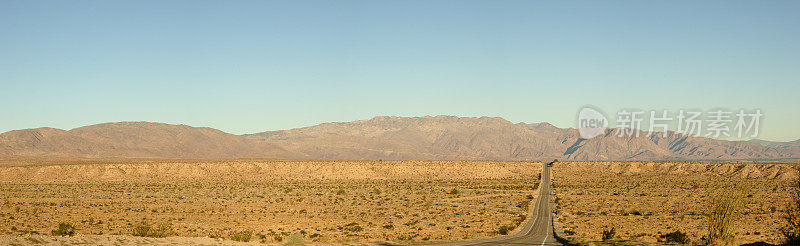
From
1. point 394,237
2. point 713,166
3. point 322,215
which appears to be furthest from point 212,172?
point 713,166

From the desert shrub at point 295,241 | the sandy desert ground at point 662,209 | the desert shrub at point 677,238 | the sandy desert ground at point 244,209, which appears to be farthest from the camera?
the sandy desert ground at point 662,209

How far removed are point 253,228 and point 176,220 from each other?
7715mm

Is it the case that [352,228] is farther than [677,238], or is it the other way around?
[352,228]

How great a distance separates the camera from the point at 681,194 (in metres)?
69.1

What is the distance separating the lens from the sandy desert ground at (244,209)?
3766 centimetres

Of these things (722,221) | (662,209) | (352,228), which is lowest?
(352,228)

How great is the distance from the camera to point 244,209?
52.8 meters

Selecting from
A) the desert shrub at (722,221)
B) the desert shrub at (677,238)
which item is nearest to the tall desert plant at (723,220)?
the desert shrub at (722,221)

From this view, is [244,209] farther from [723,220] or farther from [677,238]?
[723,220]

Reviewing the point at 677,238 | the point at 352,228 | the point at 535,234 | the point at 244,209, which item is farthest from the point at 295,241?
the point at 244,209

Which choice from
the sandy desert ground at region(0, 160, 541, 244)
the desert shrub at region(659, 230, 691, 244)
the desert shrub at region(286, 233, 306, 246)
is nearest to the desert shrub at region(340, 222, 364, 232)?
the sandy desert ground at region(0, 160, 541, 244)

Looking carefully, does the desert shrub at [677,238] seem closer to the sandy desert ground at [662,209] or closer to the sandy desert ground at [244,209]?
the sandy desert ground at [662,209]

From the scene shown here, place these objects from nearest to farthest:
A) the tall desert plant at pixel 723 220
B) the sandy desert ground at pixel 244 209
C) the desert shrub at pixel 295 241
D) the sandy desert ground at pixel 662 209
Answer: the tall desert plant at pixel 723 220 < the desert shrub at pixel 295 241 < the sandy desert ground at pixel 244 209 < the sandy desert ground at pixel 662 209

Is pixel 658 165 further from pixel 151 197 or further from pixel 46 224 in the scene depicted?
pixel 46 224
